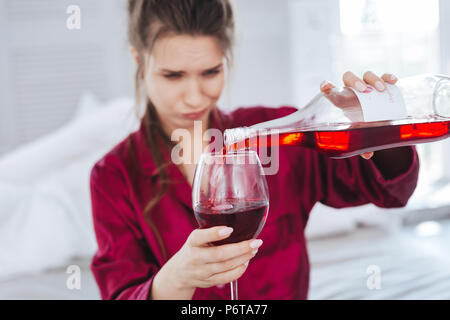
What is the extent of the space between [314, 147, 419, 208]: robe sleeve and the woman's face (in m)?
0.32

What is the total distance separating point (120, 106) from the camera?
7.35ft

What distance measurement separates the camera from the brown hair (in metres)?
1.00

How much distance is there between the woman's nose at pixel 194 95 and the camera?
0.98 m

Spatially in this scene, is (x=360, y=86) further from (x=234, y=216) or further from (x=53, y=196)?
(x=53, y=196)

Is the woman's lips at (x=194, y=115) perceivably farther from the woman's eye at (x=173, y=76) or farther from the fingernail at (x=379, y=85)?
the fingernail at (x=379, y=85)

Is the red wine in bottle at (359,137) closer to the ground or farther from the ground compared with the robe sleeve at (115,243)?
farther from the ground

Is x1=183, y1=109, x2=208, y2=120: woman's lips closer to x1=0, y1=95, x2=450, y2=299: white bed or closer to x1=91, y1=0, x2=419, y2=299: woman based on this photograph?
x1=91, y1=0, x2=419, y2=299: woman

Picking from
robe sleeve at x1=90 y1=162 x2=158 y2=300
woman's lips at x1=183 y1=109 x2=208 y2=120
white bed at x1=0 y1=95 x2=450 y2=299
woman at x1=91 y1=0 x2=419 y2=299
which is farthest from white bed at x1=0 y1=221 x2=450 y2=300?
woman's lips at x1=183 y1=109 x2=208 y2=120

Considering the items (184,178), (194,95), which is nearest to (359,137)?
(194,95)

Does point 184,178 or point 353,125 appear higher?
point 353,125

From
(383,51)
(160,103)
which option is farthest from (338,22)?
(160,103)

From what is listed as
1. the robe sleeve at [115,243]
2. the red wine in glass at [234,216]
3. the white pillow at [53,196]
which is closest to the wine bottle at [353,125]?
the red wine in glass at [234,216]

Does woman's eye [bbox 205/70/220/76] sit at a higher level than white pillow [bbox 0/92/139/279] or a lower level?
higher

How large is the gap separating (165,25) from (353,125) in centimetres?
47
